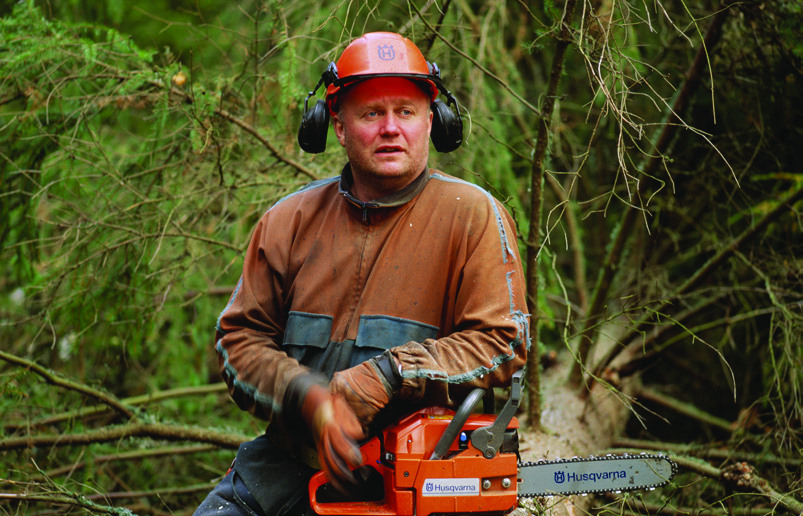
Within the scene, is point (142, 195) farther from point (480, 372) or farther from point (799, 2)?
point (799, 2)

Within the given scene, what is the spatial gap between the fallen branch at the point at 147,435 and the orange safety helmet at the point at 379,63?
2186 mm

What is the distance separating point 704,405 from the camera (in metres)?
5.75

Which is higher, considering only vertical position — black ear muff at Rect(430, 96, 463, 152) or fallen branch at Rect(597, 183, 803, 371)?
black ear muff at Rect(430, 96, 463, 152)

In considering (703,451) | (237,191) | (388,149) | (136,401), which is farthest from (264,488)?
(703,451)

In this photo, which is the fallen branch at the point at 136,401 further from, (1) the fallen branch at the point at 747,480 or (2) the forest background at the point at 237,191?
(1) the fallen branch at the point at 747,480

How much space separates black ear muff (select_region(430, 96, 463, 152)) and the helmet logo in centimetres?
30

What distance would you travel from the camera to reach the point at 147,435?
142 inches

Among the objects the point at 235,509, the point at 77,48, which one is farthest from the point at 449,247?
the point at 77,48

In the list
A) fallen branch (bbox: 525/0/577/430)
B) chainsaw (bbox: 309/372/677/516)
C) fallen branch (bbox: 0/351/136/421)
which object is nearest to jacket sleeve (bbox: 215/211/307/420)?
chainsaw (bbox: 309/372/677/516)

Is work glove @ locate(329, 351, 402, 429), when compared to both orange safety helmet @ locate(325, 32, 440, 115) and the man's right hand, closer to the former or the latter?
the man's right hand

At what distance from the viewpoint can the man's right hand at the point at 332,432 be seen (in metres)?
1.80

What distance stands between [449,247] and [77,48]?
7.76 feet

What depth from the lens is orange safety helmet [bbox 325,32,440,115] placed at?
2.21 m

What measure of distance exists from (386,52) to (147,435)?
2650 millimetres
